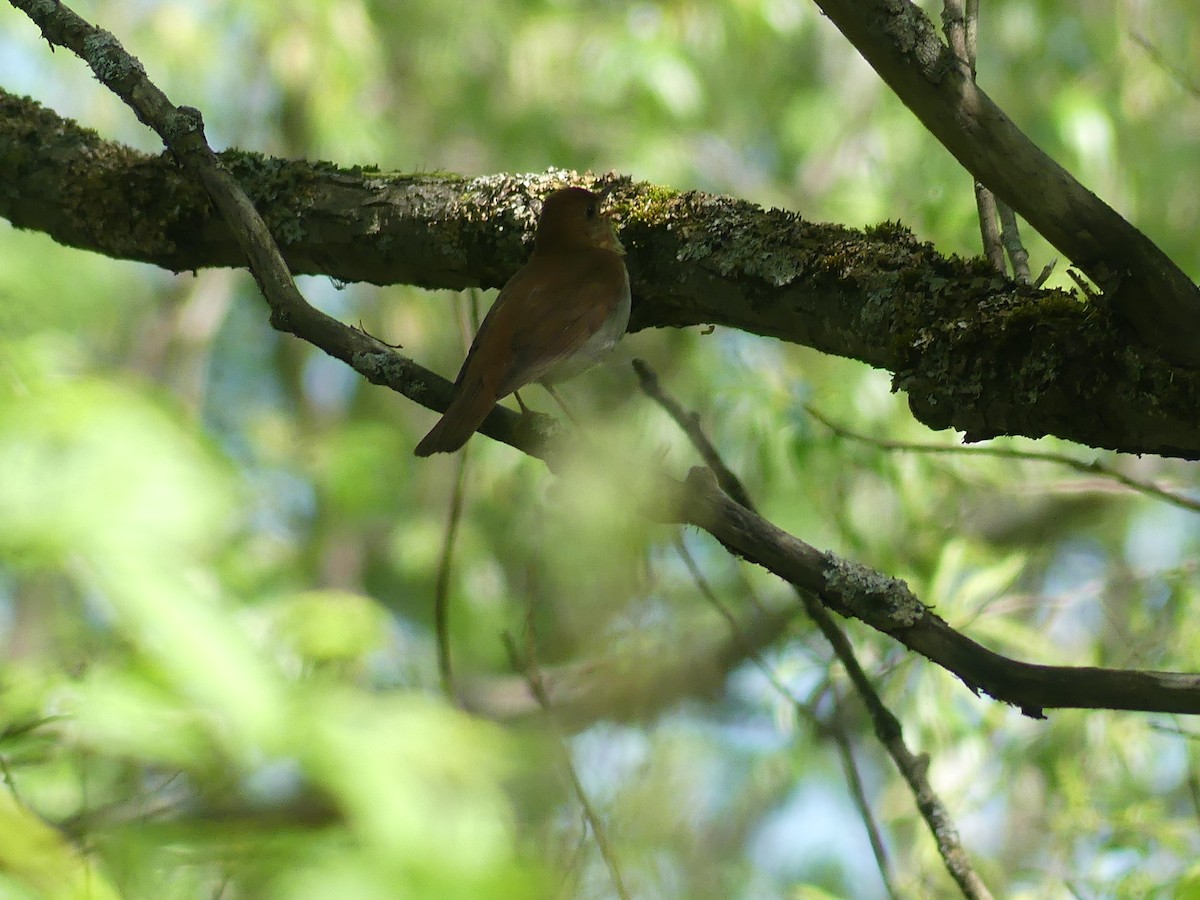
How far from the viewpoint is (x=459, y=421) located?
8.63 feet

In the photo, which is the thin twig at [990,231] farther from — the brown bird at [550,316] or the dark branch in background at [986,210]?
the brown bird at [550,316]

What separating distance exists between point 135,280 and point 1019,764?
8.43 m

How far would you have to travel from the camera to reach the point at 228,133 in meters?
9.30

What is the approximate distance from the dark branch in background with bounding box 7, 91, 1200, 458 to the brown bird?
6 cm

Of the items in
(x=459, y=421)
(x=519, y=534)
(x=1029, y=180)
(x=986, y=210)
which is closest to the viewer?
(x=1029, y=180)

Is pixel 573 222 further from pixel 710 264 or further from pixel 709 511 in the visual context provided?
pixel 709 511

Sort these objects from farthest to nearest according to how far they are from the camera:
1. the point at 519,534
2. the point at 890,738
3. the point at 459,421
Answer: the point at 519,534
the point at 459,421
the point at 890,738

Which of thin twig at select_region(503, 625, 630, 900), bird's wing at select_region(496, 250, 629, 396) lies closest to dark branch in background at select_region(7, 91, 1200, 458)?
bird's wing at select_region(496, 250, 629, 396)

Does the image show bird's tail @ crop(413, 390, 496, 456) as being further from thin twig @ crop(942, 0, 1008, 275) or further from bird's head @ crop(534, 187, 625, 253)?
thin twig @ crop(942, 0, 1008, 275)

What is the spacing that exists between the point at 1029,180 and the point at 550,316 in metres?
1.54

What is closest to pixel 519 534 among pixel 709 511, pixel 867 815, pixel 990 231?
pixel 867 815

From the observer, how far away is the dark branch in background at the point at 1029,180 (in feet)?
5.36

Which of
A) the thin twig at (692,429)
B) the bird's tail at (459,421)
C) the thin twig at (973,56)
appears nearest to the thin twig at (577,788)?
the bird's tail at (459,421)

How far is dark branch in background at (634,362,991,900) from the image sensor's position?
227 cm
